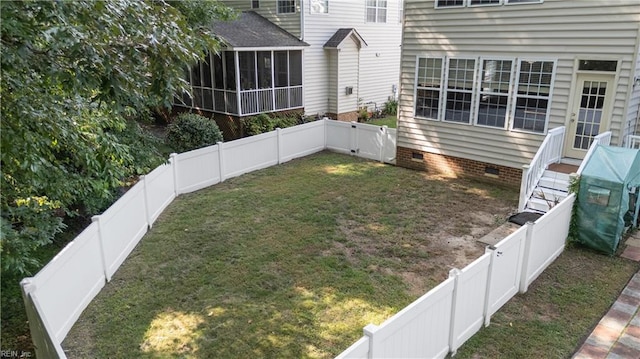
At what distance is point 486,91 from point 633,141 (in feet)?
10.6

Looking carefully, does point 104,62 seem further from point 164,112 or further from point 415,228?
point 164,112

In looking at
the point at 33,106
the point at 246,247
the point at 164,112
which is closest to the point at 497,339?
the point at 246,247

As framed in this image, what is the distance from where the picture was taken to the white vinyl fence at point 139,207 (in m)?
5.13

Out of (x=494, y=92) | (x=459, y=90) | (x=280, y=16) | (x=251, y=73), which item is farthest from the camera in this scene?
(x=280, y=16)

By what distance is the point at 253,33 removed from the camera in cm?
1709

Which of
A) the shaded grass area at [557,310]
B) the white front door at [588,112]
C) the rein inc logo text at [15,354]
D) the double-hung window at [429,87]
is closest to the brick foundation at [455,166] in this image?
the double-hung window at [429,87]

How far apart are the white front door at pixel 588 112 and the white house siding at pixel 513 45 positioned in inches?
7.3

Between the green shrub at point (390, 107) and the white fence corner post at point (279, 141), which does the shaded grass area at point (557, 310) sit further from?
the green shrub at point (390, 107)

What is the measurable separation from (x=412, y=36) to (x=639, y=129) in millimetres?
5650

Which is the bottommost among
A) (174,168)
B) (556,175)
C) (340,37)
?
(174,168)

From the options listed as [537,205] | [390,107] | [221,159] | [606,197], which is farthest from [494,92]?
[390,107]

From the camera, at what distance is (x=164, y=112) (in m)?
19.7

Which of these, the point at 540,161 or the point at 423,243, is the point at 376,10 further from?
the point at 423,243

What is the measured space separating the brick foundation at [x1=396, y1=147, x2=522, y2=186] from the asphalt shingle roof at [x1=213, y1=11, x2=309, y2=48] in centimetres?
649
